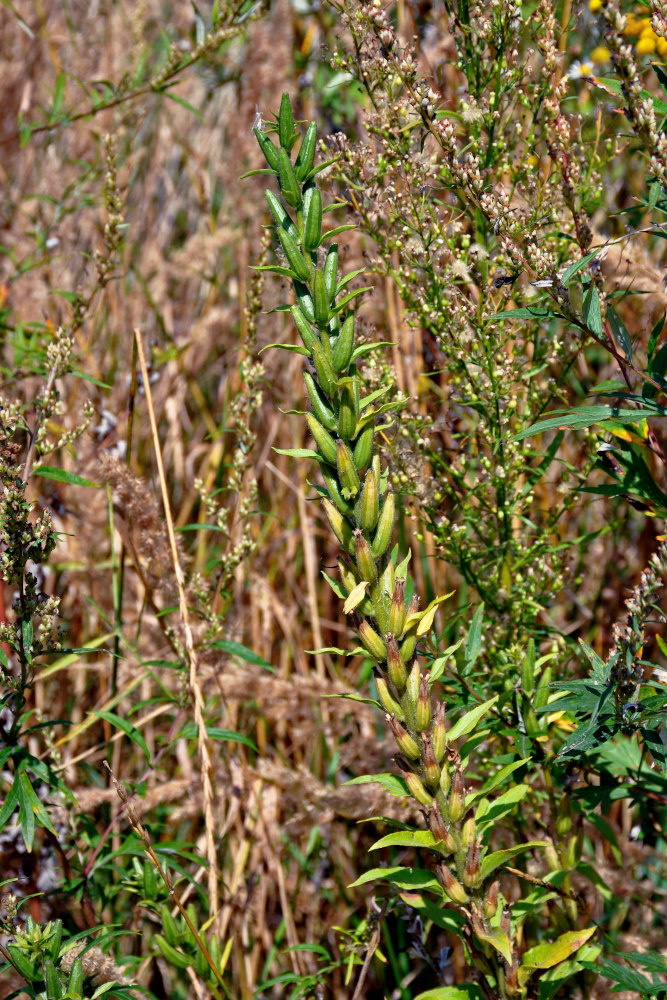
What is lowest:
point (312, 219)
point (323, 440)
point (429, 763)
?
point (429, 763)

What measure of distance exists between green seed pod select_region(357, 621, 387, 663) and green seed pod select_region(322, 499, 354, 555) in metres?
0.08

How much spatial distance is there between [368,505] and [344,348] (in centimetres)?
16

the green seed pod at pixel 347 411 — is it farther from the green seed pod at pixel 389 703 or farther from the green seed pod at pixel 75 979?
the green seed pod at pixel 75 979

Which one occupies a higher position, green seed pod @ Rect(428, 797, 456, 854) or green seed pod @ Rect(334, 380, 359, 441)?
green seed pod @ Rect(334, 380, 359, 441)

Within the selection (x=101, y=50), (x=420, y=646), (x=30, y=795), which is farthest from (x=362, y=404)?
(x=101, y=50)

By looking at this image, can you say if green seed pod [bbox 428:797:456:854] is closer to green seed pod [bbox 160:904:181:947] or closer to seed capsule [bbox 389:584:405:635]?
seed capsule [bbox 389:584:405:635]

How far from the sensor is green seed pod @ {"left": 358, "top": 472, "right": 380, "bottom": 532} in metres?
0.86

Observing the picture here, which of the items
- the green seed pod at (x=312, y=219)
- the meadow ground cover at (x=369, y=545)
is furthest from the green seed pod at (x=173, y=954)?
the green seed pod at (x=312, y=219)

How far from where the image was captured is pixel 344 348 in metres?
0.85

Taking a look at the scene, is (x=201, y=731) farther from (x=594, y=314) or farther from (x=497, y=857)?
(x=594, y=314)

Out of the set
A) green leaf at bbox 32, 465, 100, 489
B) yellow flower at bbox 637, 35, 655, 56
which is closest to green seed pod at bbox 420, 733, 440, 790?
green leaf at bbox 32, 465, 100, 489

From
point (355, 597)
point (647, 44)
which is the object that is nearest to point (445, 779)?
point (355, 597)

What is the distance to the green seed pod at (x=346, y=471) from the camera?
83 cm

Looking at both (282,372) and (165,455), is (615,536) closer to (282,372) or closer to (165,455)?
(282,372)
